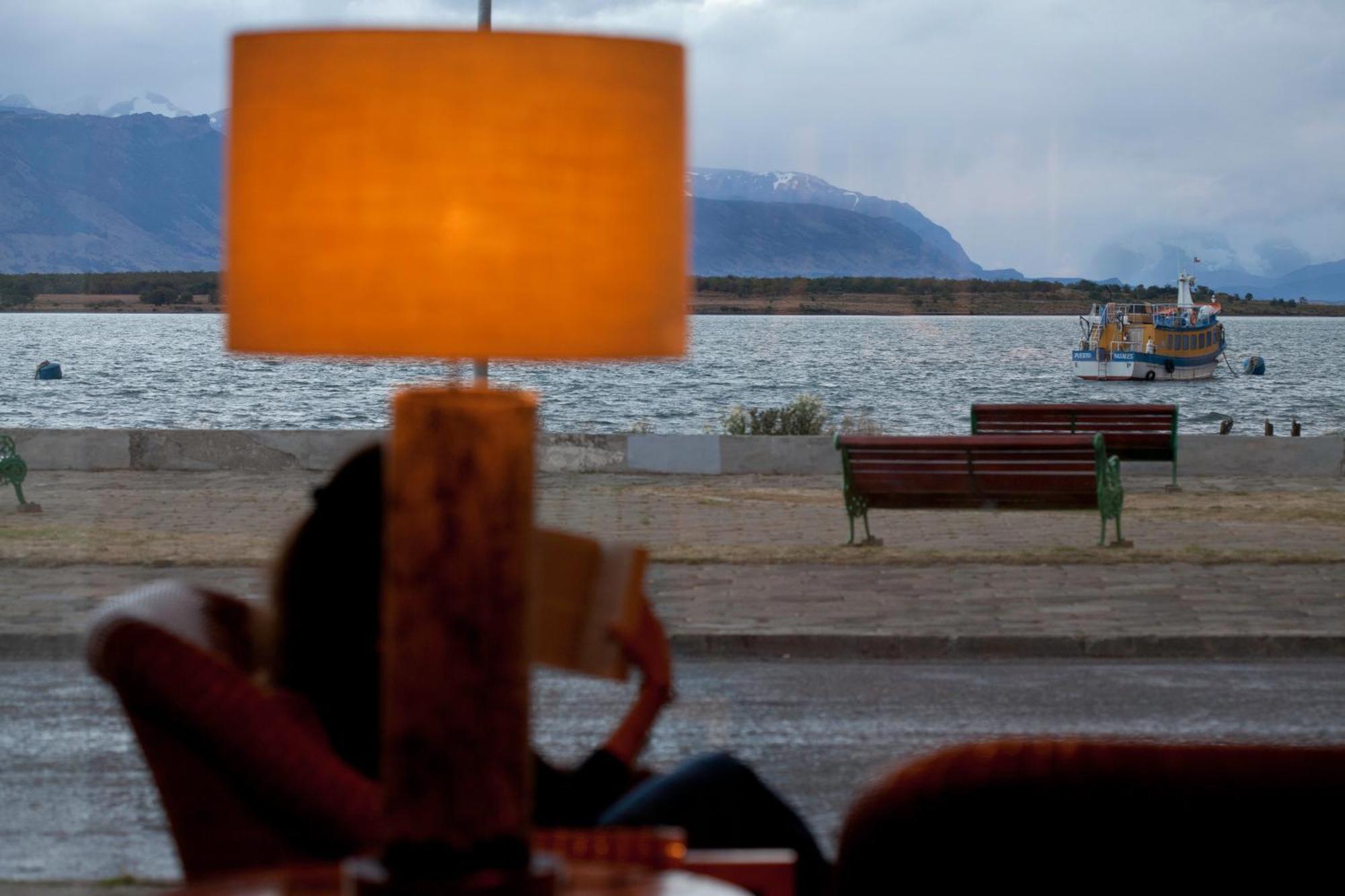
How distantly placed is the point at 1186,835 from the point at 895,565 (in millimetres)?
8669

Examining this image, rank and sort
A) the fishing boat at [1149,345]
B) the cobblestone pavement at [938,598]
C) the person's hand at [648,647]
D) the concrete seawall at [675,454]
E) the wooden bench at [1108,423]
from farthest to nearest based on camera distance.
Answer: the fishing boat at [1149,345]
the concrete seawall at [675,454]
the wooden bench at [1108,423]
the cobblestone pavement at [938,598]
the person's hand at [648,647]

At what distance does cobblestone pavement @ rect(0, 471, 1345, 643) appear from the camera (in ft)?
29.3

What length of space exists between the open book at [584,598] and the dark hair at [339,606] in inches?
16.6

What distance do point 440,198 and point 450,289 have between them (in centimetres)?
10

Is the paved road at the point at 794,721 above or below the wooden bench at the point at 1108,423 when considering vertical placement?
below

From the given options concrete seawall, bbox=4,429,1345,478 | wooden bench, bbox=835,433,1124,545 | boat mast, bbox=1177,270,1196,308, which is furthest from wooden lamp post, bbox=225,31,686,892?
boat mast, bbox=1177,270,1196,308

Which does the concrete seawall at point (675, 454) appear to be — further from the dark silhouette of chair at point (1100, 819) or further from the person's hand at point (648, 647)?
the dark silhouette of chair at point (1100, 819)

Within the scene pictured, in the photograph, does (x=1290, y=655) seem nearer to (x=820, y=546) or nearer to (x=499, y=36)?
(x=820, y=546)

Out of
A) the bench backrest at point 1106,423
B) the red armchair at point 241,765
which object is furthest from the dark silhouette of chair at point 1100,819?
the bench backrest at point 1106,423

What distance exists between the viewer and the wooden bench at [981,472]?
1148cm

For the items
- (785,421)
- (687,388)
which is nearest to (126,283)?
(687,388)

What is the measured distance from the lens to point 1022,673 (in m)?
7.95

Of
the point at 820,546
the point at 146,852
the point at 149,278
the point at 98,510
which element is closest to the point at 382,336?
the point at 146,852

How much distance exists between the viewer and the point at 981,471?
1151 cm
